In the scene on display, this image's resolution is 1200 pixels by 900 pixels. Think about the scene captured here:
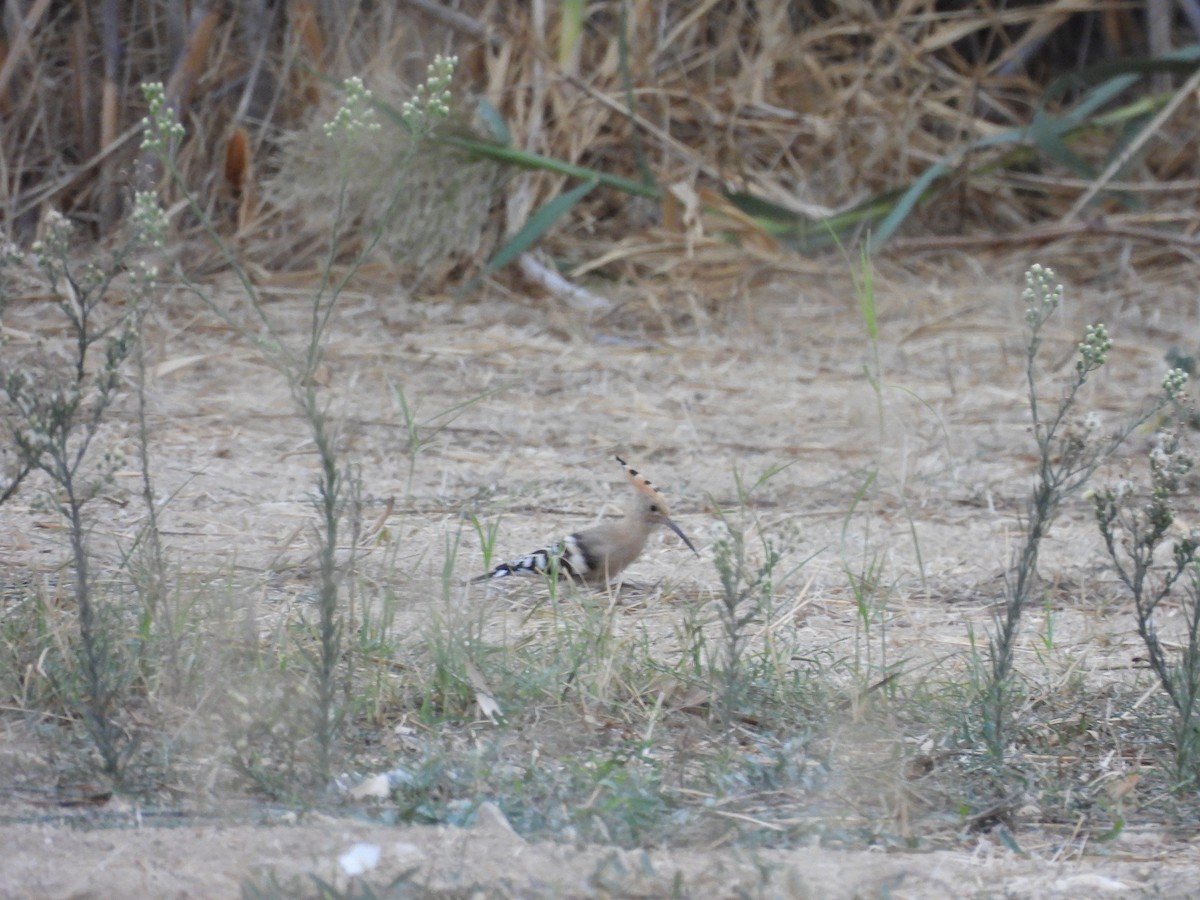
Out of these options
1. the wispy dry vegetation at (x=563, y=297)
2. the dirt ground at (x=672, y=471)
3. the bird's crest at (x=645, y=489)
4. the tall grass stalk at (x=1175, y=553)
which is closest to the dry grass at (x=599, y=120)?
the wispy dry vegetation at (x=563, y=297)

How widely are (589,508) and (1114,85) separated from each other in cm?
373

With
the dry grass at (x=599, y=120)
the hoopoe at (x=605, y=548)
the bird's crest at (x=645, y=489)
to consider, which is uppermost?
the dry grass at (x=599, y=120)

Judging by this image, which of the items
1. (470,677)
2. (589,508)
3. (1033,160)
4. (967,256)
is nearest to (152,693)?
(470,677)

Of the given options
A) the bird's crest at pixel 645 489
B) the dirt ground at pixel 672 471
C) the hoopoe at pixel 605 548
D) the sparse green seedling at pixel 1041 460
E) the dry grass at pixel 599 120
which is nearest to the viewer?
the dirt ground at pixel 672 471

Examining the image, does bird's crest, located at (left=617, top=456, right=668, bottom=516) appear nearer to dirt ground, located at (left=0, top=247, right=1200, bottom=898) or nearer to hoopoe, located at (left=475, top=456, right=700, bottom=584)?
hoopoe, located at (left=475, top=456, right=700, bottom=584)

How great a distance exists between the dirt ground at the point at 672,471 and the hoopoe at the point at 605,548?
10cm

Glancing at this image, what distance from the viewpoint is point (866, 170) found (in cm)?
702

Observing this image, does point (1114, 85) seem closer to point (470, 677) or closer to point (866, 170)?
point (866, 170)

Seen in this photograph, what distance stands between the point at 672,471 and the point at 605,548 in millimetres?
1033

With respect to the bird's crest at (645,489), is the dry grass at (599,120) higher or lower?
higher

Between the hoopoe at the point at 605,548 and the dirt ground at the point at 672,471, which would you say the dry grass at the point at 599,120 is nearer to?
the dirt ground at the point at 672,471

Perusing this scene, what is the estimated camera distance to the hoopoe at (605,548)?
3.34 m

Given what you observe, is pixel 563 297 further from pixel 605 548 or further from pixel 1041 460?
pixel 1041 460

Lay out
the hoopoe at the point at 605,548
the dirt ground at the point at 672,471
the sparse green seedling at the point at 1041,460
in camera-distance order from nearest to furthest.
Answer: the dirt ground at the point at 672,471
the sparse green seedling at the point at 1041,460
the hoopoe at the point at 605,548
